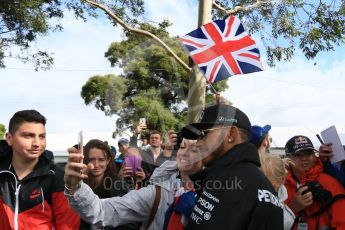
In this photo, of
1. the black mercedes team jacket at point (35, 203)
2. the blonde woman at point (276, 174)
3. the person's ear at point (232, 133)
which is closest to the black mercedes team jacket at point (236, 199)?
the person's ear at point (232, 133)

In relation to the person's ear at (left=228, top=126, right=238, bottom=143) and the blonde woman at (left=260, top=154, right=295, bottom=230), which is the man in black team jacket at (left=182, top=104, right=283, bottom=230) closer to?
the person's ear at (left=228, top=126, right=238, bottom=143)

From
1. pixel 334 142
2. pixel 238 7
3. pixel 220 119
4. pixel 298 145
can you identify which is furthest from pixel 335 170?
pixel 238 7

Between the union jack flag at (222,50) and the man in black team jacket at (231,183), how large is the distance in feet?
11.2

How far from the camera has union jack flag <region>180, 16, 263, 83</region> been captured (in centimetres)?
589

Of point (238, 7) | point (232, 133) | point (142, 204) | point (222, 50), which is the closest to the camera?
point (232, 133)

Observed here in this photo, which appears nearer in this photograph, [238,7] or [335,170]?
[335,170]

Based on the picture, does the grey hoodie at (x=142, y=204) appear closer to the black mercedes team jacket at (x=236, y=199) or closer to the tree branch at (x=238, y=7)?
the black mercedes team jacket at (x=236, y=199)

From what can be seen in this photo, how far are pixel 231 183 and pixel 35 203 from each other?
62.1 inches

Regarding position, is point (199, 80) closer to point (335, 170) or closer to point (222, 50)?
point (222, 50)

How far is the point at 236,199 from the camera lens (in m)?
1.98

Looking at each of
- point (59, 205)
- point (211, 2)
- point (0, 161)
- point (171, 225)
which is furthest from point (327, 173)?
point (211, 2)

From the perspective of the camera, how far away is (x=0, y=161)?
331 cm

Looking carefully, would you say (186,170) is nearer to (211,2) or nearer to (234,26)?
(234,26)

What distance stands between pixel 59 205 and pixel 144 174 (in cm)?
168
